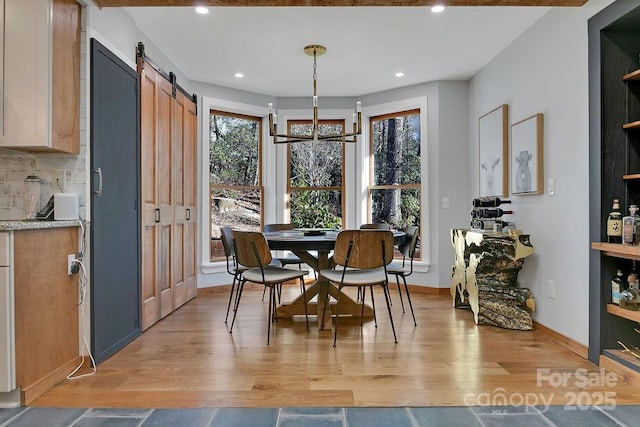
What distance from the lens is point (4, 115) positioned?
2207 mm

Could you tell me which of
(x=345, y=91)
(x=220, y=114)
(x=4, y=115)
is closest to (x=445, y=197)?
(x=345, y=91)

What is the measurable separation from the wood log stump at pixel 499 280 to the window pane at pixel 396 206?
60.8 inches

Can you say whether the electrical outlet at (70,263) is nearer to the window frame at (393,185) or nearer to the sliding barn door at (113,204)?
the sliding barn door at (113,204)

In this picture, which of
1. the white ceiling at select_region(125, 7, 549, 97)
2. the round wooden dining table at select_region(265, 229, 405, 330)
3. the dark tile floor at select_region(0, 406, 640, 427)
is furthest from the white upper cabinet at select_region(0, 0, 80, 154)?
the round wooden dining table at select_region(265, 229, 405, 330)

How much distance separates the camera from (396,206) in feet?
17.1

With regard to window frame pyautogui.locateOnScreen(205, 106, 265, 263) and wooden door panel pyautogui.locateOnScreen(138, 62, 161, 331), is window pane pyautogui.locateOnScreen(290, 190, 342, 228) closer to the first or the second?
window frame pyautogui.locateOnScreen(205, 106, 265, 263)

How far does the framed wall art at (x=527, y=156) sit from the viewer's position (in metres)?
3.21

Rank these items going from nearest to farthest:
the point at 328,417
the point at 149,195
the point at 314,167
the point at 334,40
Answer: the point at 328,417 < the point at 149,195 < the point at 334,40 < the point at 314,167

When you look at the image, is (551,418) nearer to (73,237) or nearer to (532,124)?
(532,124)

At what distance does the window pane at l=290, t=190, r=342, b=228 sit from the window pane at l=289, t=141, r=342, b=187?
0.40 ft

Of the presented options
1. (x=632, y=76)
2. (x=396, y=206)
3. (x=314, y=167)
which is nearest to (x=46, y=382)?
(x=632, y=76)

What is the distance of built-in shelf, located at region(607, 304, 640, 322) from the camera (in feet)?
7.52

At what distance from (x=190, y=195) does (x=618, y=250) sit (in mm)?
3793

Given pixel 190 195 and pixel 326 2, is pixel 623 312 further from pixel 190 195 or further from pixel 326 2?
pixel 190 195
